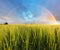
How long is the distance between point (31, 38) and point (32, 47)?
0.13m

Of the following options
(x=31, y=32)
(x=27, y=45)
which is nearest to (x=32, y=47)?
(x=27, y=45)

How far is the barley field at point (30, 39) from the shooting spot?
84.5 inches

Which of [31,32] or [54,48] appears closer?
[54,48]

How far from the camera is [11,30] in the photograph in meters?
2.28

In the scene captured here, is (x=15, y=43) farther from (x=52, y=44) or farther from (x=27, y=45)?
(x=52, y=44)

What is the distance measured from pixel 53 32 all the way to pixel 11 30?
51 cm

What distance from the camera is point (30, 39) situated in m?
2.21

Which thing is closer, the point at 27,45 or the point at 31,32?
the point at 27,45

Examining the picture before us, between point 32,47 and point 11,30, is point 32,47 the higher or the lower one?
the lower one

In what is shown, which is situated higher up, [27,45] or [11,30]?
[11,30]

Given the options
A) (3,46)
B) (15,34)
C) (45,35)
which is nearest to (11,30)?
(15,34)

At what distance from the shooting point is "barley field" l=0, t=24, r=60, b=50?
215 cm

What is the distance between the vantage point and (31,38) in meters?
2.23

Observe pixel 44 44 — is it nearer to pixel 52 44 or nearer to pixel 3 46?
pixel 52 44
